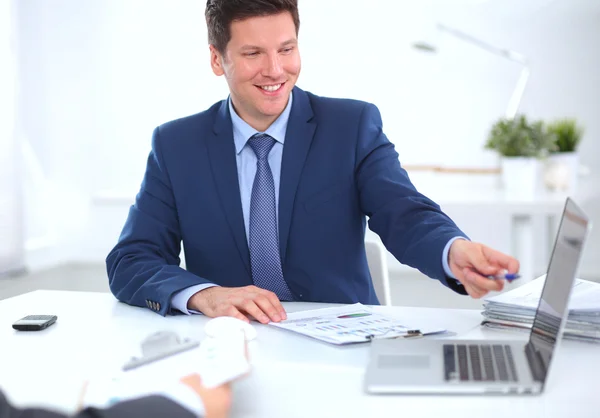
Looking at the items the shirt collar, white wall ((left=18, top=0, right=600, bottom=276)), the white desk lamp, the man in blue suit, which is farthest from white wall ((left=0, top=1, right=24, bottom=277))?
the shirt collar

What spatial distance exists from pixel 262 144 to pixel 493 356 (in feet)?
3.11

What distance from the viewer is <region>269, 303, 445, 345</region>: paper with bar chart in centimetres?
137

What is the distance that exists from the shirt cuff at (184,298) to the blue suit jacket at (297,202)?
0.29 meters

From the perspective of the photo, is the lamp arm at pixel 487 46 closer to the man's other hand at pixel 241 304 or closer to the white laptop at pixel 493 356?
the man's other hand at pixel 241 304

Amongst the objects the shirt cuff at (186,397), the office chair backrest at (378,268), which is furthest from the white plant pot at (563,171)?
the shirt cuff at (186,397)

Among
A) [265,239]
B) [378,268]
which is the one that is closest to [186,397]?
[265,239]

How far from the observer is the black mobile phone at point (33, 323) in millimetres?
1494

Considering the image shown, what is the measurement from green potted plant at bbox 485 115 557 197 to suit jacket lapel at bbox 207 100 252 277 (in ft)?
6.65

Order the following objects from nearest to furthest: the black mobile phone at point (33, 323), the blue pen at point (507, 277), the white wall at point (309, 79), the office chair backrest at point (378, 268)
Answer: the blue pen at point (507, 277) → the black mobile phone at point (33, 323) → the office chair backrest at point (378, 268) → the white wall at point (309, 79)

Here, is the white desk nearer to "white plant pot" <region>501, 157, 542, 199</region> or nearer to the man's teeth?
the man's teeth

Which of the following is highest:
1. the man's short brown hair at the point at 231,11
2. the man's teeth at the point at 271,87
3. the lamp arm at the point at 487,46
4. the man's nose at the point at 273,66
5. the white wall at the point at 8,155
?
the lamp arm at the point at 487,46

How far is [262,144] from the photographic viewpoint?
198 centimetres

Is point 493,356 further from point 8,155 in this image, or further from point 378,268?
point 8,155

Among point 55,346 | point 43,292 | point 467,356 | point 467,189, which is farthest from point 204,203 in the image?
point 467,189
